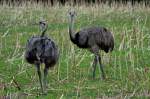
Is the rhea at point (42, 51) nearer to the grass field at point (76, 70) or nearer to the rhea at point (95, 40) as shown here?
the grass field at point (76, 70)

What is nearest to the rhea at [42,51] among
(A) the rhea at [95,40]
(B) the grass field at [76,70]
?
(B) the grass field at [76,70]

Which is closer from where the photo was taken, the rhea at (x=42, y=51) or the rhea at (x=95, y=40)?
the rhea at (x=42, y=51)

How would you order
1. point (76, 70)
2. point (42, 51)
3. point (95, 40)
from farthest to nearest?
point (76, 70)
point (95, 40)
point (42, 51)

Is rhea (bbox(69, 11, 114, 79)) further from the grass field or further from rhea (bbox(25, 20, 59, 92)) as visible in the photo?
rhea (bbox(25, 20, 59, 92))

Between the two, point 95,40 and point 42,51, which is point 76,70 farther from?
point 42,51

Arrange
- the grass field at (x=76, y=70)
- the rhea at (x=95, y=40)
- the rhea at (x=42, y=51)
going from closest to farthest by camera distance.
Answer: the rhea at (x=42, y=51)
the grass field at (x=76, y=70)
the rhea at (x=95, y=40)

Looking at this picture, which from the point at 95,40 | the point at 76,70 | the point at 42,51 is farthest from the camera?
the point at 76,70

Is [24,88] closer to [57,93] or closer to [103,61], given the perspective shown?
[57,93]

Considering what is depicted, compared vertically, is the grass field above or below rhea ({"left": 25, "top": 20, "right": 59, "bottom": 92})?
below

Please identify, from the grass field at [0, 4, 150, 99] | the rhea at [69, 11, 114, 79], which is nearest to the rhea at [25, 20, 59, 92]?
the grass field at [0, 4, 150, 99]

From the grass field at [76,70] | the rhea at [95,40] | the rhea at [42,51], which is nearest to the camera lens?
the rhea at [42,51]

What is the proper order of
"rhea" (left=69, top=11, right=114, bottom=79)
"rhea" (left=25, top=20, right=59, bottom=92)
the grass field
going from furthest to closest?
"rhea" (left=69, top=11, right=114, bottom=79) → the grass field → "rhea" (left=25, top=20, right=59, bottom=92)

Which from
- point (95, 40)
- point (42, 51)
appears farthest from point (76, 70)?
point (42, 51)

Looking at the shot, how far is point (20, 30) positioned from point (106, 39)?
8.03 m
